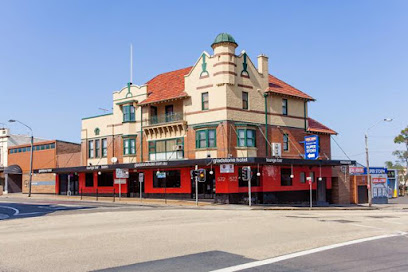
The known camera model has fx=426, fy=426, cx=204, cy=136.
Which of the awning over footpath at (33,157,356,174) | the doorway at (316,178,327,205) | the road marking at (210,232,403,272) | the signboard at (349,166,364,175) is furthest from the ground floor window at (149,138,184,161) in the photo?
the road marking at (210,232,403,272)

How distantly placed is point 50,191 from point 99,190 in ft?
35.1

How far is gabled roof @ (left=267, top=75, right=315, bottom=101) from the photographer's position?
40978 millimetres

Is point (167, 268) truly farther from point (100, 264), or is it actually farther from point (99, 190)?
point (99, 190)

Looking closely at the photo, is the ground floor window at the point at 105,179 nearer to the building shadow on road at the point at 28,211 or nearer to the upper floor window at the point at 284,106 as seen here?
the building shadow on road at the point at 28,211

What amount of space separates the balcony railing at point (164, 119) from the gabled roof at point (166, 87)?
163 cm

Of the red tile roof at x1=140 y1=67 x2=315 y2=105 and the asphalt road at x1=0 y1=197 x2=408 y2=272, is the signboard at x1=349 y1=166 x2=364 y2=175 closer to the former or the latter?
the red tile roof at x1=140 y1=67 x2=315 y2=105

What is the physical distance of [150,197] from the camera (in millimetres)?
41906

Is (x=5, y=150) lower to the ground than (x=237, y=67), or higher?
lower

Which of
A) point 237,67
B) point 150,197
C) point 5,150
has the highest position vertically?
point 237,67

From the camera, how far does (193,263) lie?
9.61 m

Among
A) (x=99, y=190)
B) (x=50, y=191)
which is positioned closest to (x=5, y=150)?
(x=50, y=191)

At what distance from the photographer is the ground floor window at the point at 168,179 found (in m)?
39.5

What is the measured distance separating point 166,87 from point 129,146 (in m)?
7.25

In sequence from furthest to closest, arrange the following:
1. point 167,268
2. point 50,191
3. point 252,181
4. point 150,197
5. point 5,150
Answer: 1. point 5,150
2. point 50,191
3. point 150,197
4. point 252,181
5. point 167,268
